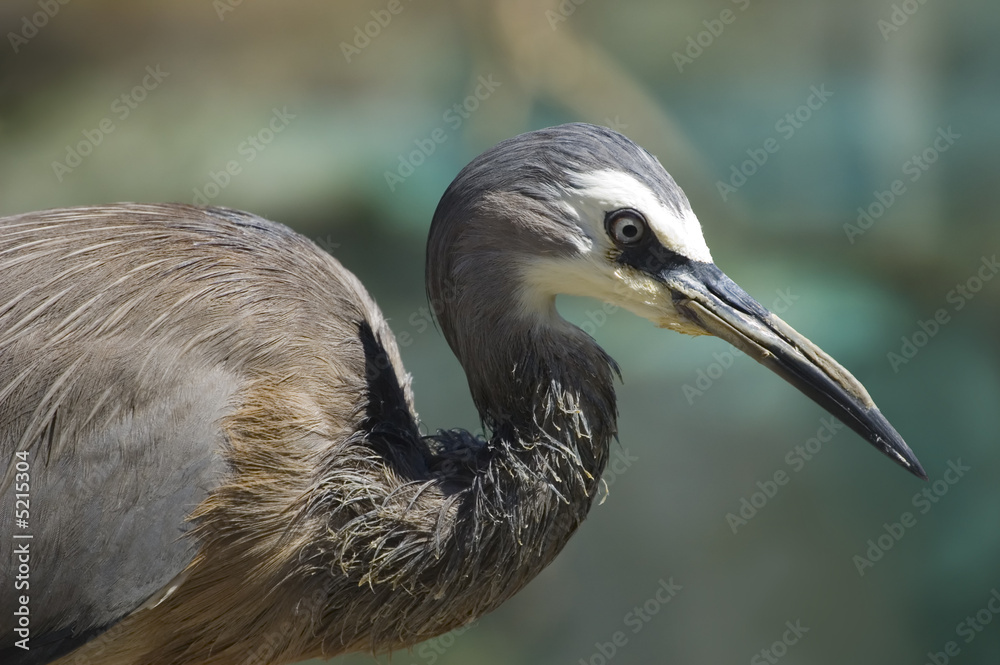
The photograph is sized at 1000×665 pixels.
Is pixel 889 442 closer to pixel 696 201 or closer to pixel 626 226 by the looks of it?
pixel 626 226

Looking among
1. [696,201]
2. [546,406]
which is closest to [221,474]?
[546,406]

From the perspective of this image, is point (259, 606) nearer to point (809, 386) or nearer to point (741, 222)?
point (809, 386)

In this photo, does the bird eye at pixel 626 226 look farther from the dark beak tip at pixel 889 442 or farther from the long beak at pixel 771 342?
the dark beak tip at pixel 889 442

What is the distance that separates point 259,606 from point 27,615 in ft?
1.60

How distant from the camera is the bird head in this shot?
200cm

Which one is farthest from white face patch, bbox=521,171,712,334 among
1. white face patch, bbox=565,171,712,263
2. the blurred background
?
the blurred background

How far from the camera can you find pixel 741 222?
5.91 m

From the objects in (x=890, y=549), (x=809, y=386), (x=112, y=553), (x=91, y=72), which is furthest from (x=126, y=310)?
(x=91, y=72)

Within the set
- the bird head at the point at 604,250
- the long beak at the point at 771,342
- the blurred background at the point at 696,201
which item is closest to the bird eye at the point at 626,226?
the bird head at the point at 604,250

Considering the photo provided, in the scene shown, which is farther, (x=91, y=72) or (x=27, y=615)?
(x=91, y=72)

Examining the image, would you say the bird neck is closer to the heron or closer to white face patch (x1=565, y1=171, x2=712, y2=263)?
the heron

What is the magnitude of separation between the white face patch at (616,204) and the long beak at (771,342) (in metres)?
0.09

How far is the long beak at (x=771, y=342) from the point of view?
6.70 feet

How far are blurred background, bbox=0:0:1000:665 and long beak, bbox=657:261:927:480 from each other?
2.95 metres
